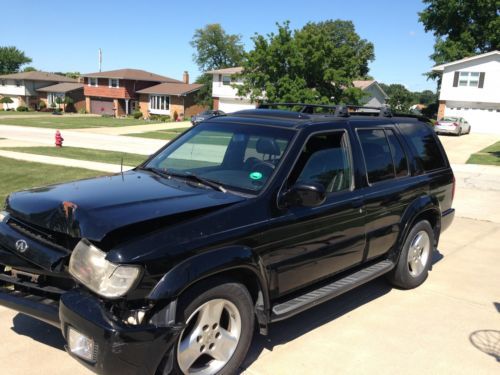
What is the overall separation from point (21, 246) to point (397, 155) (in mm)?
3646

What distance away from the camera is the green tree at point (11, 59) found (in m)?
109

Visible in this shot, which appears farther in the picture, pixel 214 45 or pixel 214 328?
pixel 214 45

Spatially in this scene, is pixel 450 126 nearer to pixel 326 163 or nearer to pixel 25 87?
pixel 326 163

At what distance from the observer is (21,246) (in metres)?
3.23

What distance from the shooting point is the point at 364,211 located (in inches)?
171

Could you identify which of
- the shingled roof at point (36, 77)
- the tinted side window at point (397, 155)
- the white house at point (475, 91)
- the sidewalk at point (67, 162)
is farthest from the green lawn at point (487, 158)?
the shingled roof at point (36, 77)

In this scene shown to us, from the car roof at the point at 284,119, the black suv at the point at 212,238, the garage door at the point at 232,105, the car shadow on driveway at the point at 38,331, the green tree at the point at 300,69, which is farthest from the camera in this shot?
the garage door at the point at 232,105

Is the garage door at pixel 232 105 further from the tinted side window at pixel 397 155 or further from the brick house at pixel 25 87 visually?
the tinted side window at pixel 397 155

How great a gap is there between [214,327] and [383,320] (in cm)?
201

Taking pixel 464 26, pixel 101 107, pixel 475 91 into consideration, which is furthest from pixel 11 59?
pixel 475 91

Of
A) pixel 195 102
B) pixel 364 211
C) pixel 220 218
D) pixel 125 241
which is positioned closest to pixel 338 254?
pixel 364 211

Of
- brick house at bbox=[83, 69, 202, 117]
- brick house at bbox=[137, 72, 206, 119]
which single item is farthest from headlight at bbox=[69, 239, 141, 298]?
brick house at bbox=[83, 69, 202, 117]

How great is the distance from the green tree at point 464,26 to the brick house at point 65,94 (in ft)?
156

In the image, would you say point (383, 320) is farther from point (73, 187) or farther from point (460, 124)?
point (460, 124)
